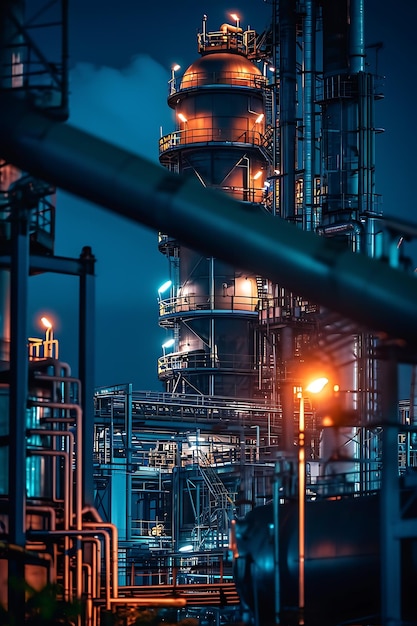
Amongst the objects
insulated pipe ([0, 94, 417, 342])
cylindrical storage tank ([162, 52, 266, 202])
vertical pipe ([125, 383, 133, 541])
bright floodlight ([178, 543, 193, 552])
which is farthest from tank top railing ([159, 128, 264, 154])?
insulated pipe ([0, 94, 417, 342])

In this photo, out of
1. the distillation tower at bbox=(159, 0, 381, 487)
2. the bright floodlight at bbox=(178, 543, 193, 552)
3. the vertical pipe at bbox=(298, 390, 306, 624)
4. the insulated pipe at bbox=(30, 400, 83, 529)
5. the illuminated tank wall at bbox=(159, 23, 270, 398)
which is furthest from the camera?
the illuminated tank wall at bbox=(159, 23, 270, 398)

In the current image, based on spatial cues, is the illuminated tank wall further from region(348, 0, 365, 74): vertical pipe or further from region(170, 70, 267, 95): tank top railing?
region(348, 0, 365, 74): vertical pipe

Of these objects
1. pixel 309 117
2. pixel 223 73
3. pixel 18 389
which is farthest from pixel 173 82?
pixel 18 389

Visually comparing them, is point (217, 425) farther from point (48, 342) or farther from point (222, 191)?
point (222, 191)

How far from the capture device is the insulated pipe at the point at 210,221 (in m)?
17.1

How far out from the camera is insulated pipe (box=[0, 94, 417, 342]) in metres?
17.1

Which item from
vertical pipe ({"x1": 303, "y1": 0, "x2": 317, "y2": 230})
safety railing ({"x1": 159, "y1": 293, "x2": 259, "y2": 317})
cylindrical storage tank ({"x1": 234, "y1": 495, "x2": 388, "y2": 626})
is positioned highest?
vertical pipe ({"x1": 303, "y1": 0, "x2": 317, "y2": 230})

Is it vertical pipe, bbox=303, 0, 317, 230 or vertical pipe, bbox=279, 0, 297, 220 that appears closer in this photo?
vertical pipe, bbox=303, 0, 317, 230

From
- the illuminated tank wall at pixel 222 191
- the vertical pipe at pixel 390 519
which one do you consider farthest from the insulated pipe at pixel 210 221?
the illuminated tank wall at pixel 222 191

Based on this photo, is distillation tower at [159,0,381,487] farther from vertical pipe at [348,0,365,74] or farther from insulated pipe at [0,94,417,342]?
insulated pipe at [0,94,417,342]

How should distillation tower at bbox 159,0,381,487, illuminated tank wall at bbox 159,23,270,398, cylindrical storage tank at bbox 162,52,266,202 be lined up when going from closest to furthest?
distillation tower at bbox 159,0,381,487, illuminated tank wall at bbox 159,23,270,398, cylindrical storage tank at bbox 162,52,266,202

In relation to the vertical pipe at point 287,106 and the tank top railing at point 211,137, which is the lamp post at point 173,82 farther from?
the vertical pipe at point 287,106

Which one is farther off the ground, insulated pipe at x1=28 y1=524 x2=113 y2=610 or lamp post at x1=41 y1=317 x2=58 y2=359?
lamp post at x1=41 y1=317 x2=58 y2=359

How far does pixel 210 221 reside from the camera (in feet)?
58.9
